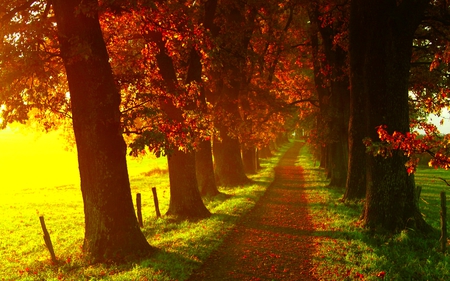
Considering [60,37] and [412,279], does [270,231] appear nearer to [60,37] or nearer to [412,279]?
[412,279]

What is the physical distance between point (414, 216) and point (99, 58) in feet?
34.3

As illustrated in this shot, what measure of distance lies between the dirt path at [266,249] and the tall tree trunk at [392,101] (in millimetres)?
2727

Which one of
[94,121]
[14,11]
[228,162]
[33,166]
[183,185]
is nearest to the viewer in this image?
[94,121]

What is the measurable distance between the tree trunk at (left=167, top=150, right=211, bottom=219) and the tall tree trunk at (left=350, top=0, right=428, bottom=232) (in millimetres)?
7080

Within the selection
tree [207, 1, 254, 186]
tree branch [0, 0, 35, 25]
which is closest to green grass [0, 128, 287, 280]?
tree [207, 1, 254, 186]

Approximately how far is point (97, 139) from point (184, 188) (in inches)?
228

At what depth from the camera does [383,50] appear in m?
10.9

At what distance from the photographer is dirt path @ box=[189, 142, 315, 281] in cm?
851

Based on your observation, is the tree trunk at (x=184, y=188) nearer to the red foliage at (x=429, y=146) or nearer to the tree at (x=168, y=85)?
the tree at (x=168, y=85)

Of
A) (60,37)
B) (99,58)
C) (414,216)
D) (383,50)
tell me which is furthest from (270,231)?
(60,37)

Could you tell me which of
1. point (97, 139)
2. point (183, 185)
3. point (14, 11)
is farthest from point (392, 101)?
point (14, 11)

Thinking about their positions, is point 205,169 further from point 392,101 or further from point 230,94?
point 392,101

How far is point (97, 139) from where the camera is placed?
31.7 ft

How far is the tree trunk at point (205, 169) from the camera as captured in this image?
62.8 feet
